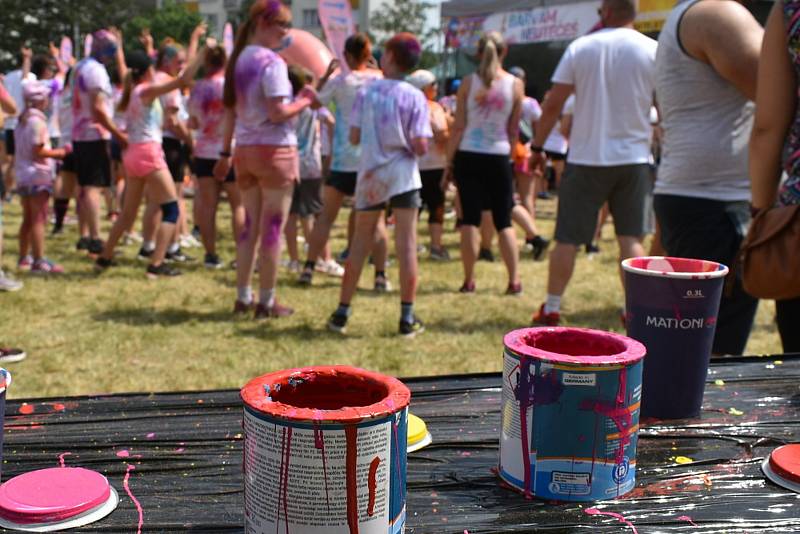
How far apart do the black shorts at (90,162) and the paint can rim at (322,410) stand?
5.75 meters

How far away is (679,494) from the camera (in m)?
1.05

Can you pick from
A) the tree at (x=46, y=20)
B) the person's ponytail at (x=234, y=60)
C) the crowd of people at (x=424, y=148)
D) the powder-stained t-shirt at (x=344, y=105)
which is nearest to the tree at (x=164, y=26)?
the tree at (x=46, y=20)

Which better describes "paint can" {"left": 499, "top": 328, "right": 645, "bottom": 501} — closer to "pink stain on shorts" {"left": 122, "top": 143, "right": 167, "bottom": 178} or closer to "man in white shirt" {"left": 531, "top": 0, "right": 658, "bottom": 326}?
"man in white shirt" {"left": 531, "top": 0, "right": 658, "bottom": 326}

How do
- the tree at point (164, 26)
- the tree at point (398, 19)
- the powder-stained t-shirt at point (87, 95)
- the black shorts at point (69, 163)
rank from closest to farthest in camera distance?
the powder-stained t-shirt at point (87, 95), the black shorts at point (69, 163), the tree at point (164, 26), the tree at point (398, 19)

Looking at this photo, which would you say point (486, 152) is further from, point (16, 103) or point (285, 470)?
point (16, 103)

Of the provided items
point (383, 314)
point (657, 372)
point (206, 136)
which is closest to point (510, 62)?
point (206, 136)

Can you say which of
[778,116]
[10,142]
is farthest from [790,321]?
[10,142]

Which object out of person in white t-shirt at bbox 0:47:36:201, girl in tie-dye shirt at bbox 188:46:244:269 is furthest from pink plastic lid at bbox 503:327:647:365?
person in white t-shirt at bbox 0:47:36:201

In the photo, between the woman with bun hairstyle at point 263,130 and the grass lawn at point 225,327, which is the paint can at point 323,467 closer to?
the grass lawn at point 225,327

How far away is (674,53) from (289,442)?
218 centimetres

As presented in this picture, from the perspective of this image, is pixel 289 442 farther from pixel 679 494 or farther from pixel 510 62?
pixel 510 62

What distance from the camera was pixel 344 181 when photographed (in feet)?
17.1

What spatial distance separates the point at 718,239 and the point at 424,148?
1.72 m

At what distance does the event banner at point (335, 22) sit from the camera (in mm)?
8289
